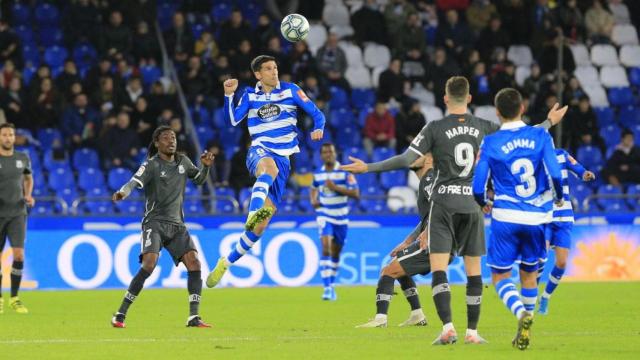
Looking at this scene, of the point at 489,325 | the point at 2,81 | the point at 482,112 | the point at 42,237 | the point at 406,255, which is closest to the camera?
the point at 406,255

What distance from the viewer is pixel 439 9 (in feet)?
101

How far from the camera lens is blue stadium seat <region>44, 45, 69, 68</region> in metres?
26.5

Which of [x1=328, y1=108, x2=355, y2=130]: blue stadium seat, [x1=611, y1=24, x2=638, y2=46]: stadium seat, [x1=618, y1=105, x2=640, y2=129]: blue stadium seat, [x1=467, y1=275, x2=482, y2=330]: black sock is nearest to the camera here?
[x1=467, y1=275, x2=482, y2=330]: black sock

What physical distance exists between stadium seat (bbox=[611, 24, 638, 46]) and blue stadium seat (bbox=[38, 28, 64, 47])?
1359 centimetres

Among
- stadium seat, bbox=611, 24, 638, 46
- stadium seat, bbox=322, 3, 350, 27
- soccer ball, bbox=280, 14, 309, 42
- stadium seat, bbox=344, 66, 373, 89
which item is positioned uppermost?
stadium seat, bbox=322, 3, 350, 27

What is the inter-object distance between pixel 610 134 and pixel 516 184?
18.4 meters

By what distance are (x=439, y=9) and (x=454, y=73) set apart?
122 inches

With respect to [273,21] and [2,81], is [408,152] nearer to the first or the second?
[2,81]

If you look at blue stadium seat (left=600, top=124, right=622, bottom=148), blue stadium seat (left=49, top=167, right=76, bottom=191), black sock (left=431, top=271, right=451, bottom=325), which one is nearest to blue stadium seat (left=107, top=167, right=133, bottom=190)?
blue stadium seat (left=49, top=167, right=76, bottom=191)

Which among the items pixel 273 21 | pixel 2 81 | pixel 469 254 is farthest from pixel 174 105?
pixel 469 254

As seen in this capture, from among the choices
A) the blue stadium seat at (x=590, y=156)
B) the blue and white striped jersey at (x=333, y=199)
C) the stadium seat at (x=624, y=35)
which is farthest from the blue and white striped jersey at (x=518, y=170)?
the stadium seat at (x=624, y=35)

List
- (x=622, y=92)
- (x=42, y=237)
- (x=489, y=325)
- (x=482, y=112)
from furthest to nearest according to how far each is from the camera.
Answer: (x=622, y=92) < (x=482, y=112) < (x=42, y=237) < (x=489, y=325)

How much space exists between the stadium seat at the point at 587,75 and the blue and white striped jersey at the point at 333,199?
1145 centimetres

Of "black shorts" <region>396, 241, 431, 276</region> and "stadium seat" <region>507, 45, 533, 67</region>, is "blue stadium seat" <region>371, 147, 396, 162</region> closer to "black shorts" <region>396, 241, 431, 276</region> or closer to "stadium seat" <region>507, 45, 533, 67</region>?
"stadium seat" <region>507, 45, 533, 67</region>
